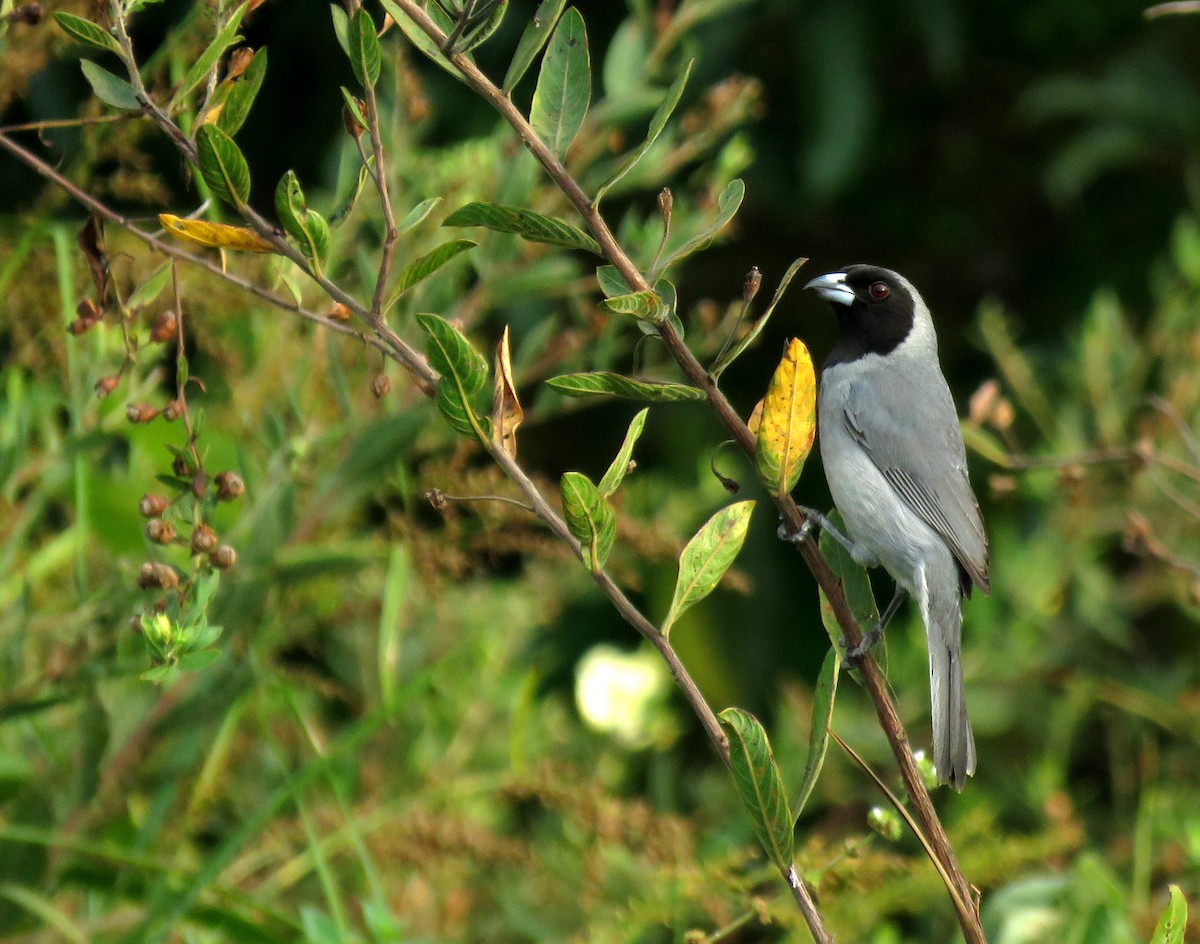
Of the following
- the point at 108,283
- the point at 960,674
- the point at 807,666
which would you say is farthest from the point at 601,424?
the point at 108,283

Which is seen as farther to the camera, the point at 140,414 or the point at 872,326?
the point at 872,326

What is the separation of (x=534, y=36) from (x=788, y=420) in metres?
0.52

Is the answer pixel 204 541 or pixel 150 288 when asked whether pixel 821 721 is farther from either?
pixel 150 288

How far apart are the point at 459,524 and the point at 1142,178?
4.10 m

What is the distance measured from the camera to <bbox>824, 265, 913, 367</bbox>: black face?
360 cm

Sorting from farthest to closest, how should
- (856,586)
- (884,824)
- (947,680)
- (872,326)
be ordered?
(872,326) → (947,680) → (856,586) → (884,824)

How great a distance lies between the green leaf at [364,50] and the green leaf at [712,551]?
64cm

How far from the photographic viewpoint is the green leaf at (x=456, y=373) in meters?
1.58

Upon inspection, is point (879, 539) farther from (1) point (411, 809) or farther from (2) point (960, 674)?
(1) point (411, 809)

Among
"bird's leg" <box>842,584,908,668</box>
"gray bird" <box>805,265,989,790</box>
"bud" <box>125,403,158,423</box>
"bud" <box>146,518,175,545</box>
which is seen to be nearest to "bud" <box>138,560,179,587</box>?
"bud" <box>146,518,175,545</box>

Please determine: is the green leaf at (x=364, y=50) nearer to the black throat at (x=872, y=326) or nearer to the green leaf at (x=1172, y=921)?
the green leaf at (x=1172, y=921)

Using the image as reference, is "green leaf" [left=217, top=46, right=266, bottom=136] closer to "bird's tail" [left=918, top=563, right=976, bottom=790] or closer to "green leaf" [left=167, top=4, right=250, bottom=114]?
"green leaf" [left=167, top=4, right=250, bottom=114]

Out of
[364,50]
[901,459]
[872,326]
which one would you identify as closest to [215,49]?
[364,50]

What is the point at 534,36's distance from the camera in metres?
1.65
